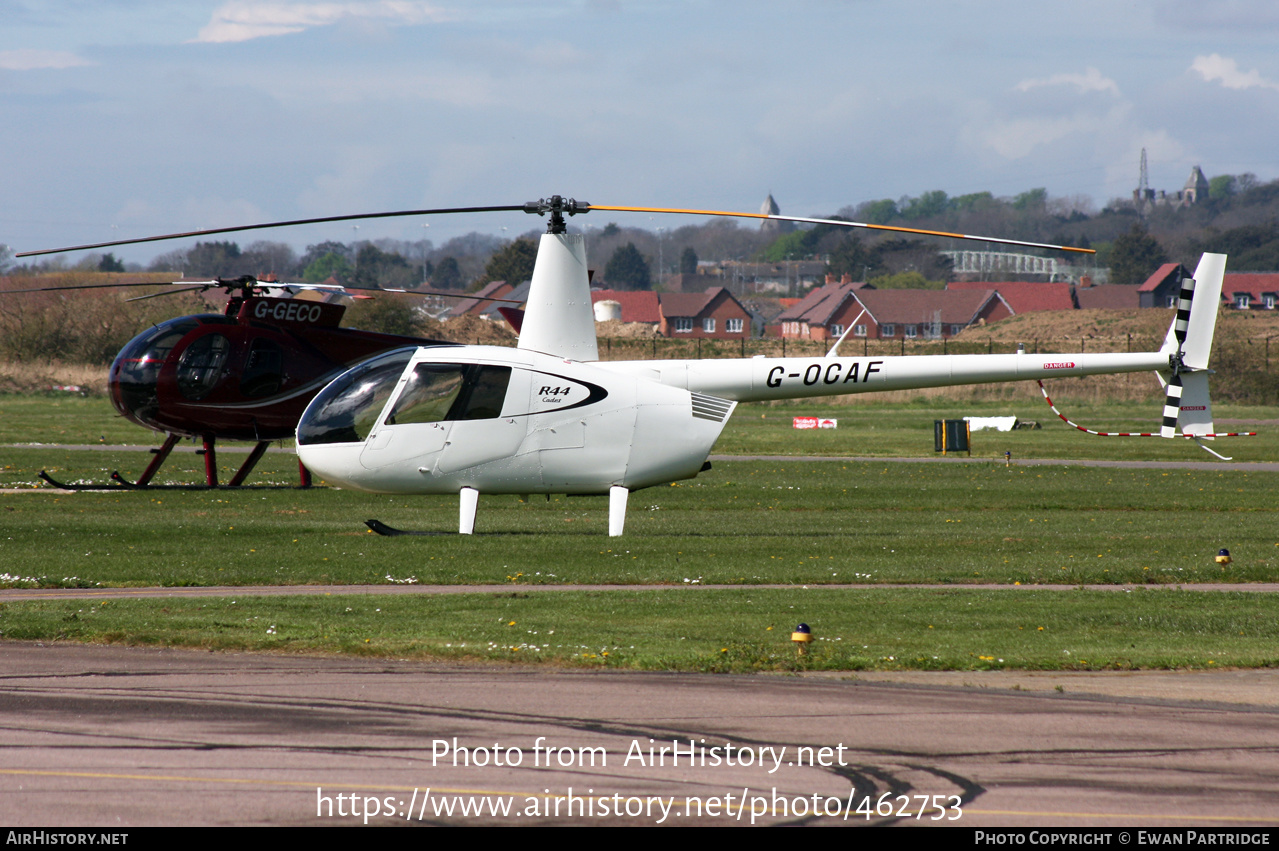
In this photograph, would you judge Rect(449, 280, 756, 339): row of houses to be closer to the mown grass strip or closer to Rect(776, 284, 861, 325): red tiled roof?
Rect(776, 284, 861, 325): red tiled roof

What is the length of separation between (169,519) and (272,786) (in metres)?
14.7

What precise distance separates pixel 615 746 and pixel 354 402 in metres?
10.4

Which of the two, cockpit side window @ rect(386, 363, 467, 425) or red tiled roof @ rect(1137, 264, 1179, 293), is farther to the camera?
red tiled roof @ rect(1137, 264, 1179, 293)

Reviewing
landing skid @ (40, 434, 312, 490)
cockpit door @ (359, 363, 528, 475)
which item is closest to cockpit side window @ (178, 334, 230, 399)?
landing skid @ (40, 434, 312, 490)

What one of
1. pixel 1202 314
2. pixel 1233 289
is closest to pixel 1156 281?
pixel 1233 289

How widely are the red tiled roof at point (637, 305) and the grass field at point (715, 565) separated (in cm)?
10120

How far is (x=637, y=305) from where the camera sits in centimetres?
13300

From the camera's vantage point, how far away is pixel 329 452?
16.9 meters

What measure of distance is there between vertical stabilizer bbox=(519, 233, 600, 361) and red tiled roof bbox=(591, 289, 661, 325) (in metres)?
112

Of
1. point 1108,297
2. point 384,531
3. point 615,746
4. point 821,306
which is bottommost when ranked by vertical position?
point 384,531

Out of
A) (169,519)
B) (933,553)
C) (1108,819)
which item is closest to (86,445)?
(169,519)

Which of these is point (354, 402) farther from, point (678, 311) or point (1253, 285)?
point (1253, 285)

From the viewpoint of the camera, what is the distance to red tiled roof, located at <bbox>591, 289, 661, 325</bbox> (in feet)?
429

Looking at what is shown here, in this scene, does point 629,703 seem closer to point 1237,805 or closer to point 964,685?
point 964,685
